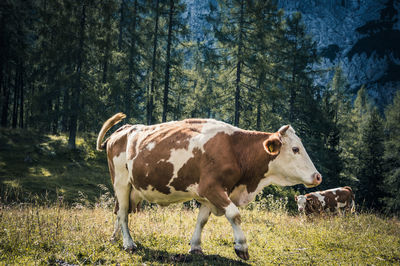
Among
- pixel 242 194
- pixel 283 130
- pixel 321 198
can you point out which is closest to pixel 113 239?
pixel 242 194

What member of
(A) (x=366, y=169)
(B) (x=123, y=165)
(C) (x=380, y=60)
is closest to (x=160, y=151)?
(B) (x=123, y=165)

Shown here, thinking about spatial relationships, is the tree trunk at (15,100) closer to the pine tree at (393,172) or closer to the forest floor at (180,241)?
the forest floor at (180,241)

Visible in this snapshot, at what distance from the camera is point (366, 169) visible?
108 ft

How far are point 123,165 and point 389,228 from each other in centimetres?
731

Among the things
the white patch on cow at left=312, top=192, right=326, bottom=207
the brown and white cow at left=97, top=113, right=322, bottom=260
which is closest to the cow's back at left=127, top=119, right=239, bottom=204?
the brown and white cow at left=97, top=113, right=322, bottom=260

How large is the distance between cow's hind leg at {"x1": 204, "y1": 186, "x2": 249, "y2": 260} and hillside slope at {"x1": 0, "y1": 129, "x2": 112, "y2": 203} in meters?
10.7

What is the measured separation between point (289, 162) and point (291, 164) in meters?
0.04

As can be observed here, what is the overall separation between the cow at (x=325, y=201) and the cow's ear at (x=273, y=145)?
9.17 m

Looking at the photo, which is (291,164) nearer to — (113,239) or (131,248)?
(131,248)

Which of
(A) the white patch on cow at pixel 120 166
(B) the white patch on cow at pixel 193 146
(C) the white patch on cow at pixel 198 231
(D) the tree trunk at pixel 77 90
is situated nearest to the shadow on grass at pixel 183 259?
(C) the white patch on cow at pixel 198 231

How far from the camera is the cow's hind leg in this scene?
3.97 metres

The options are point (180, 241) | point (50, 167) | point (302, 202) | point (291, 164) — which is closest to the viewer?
point (291, 164)

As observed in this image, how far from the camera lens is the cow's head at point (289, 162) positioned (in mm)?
4527

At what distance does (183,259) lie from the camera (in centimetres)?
451
